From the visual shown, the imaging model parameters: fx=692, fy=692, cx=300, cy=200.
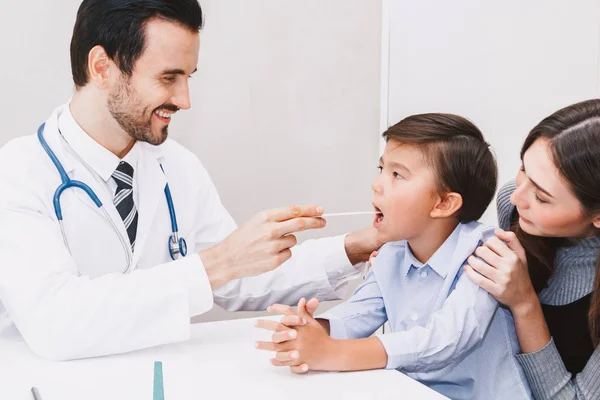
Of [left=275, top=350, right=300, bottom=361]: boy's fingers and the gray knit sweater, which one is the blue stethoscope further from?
the gray knit sweater

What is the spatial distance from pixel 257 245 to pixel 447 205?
1.25 ft

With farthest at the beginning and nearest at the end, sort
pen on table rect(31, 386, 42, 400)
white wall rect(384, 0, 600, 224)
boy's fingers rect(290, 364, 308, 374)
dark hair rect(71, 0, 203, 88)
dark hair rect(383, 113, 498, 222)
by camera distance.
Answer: white wall rect(384, 0, 600, 224) < dark hair rect(71, 0, 203, 88) < dark hair rect(383, 113, 498, 222) < boy's fingers rect(290, 364, 308, 374) < pen on table rect(31, 386, 42, 400)

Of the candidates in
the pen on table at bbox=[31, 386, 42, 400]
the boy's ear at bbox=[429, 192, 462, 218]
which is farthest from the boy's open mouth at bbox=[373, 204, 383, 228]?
the pen on table at bbox=[31, 386, 42, 400]

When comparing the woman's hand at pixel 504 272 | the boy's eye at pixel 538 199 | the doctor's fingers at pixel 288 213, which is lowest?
the woman's hand at pixel 504 272

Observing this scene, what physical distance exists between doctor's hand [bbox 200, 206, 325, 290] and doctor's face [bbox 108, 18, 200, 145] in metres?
0.42

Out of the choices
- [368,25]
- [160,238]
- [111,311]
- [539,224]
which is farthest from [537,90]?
[111,311]

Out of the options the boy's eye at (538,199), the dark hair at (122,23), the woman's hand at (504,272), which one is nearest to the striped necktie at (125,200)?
the dark hair at (122,23)

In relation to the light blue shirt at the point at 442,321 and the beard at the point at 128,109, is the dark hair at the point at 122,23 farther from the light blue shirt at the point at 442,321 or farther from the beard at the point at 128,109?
the light blue shirt at the point at 442,321

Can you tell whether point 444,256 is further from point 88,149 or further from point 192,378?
point 88,149

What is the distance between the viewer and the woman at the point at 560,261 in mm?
1178

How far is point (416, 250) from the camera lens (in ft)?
4.61

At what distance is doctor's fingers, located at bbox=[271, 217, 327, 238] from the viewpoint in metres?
1.30

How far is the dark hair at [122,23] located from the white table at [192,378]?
2.22 ft

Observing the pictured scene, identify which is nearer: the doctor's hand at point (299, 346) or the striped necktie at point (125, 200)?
the doctor's hand at point (299, 346)
